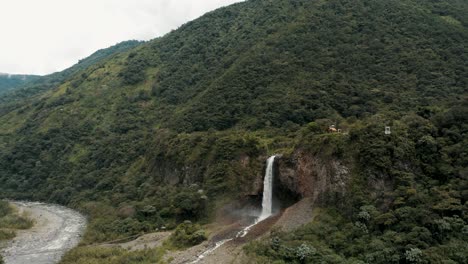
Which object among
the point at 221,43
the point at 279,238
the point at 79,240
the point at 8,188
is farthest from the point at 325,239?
the point at 221,43

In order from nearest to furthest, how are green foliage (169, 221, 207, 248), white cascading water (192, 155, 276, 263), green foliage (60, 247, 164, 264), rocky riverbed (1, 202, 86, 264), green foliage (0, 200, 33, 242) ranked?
green foliage (60, 247, 164, 264) < green foliage (169, 221, 207, 248) < rocky riverbed (1, 202, 86, 264) < white cascading water (192, 155, 276, 263) < green foliage (0, 200, 33, 242)

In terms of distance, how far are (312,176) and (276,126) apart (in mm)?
25392

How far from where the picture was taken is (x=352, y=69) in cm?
8338

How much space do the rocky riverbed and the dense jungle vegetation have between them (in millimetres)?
2601

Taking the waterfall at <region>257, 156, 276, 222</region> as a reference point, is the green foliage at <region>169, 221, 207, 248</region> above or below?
below

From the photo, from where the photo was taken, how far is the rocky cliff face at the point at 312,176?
46844mm

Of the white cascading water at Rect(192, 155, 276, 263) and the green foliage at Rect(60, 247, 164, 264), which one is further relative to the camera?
the white cascading water at Rect(192, 155, 276, 263)

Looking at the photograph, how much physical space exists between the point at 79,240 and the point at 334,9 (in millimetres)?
71494

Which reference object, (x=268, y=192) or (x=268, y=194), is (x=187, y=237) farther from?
(x=268, y=192)

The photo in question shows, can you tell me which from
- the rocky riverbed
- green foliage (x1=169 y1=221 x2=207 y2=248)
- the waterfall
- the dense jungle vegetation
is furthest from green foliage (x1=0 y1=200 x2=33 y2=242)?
the waterfall

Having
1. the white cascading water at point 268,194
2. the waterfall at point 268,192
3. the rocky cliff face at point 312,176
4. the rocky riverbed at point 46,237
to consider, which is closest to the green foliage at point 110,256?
the rocky riverbed at point 46,237

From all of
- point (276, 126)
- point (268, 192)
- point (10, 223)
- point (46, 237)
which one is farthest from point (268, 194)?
point (10, 223)

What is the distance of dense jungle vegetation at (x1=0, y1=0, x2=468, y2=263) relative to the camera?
1650 inches

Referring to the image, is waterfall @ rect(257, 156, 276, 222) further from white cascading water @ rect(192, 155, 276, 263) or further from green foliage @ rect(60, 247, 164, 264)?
green foliage @ rect(60, 247, 164, 264)
